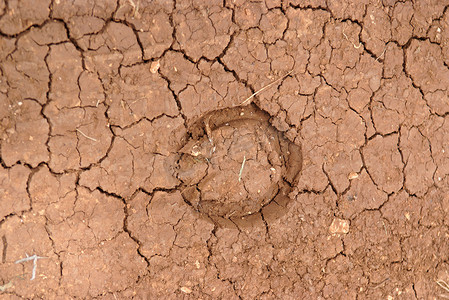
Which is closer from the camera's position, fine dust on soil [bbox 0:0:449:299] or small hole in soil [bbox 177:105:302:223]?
fine dust on soil [bbox 0:0:449:299]

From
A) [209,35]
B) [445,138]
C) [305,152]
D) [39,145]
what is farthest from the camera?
[445,138]

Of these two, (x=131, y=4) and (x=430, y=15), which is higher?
(x=131, y=4)

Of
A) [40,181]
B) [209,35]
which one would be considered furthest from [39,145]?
[209,35]

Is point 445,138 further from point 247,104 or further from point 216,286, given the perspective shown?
point 216,286

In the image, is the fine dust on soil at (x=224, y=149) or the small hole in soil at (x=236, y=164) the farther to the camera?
the small hole in soil at (x=236, y=164)

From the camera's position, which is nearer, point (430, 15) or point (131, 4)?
point (131, 4)
